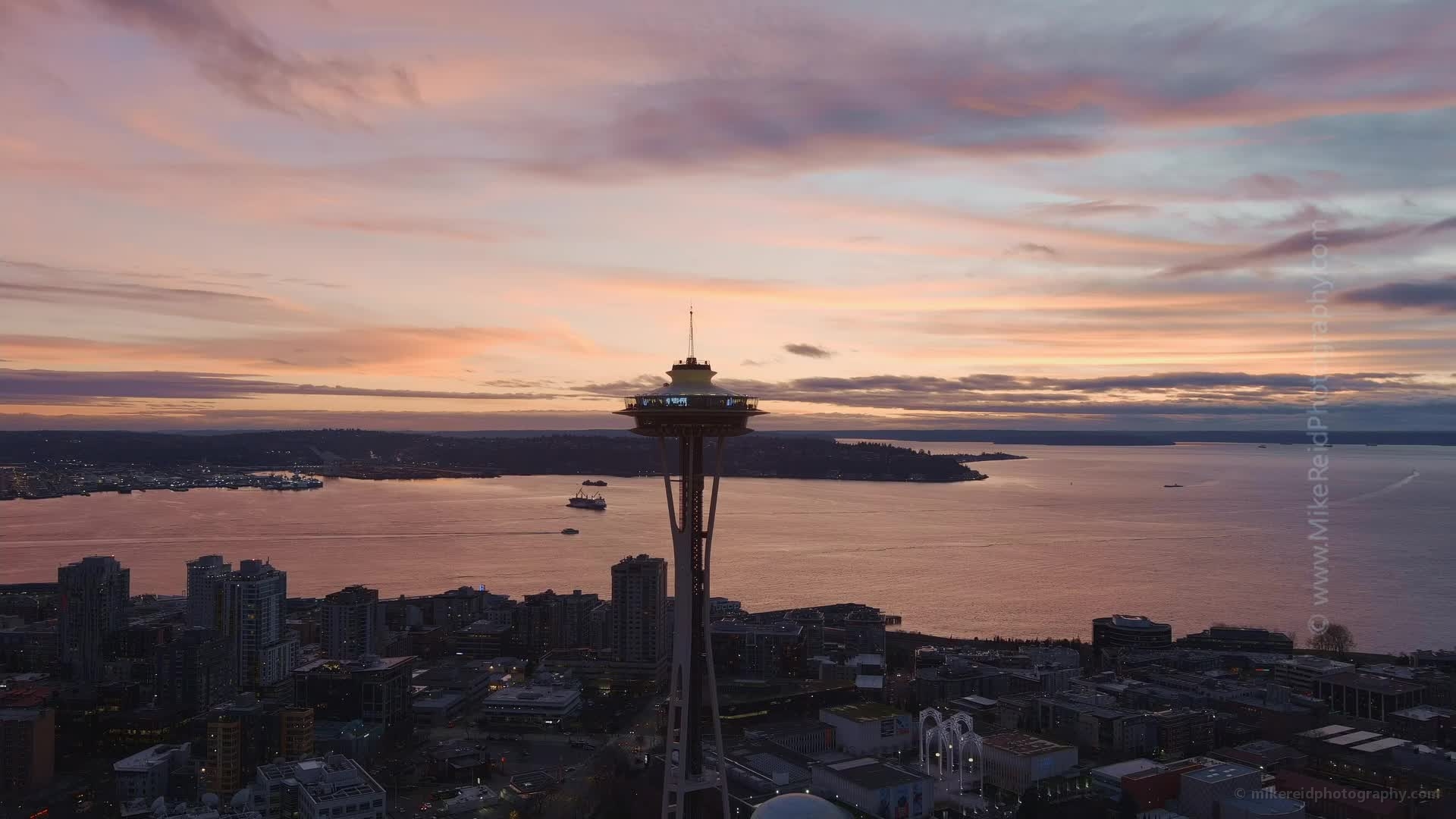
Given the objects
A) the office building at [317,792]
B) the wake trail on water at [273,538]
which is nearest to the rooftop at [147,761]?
the office building at [317,792]

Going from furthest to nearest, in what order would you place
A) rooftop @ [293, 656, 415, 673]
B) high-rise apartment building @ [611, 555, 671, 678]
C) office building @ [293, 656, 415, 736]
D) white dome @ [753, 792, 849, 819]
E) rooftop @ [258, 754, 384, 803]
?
1. high-rise apartment building @ [611, 555, 671, 678]
2. rooftop @ [293, 656, 415, 673]
3. office building @ [293, 656, 415, 736]
4. rooftop @ [258, 754, 384, 803]
5. white dome @ [753, 792, 849, 819]

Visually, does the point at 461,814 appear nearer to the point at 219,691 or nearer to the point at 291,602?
the point at 219,691

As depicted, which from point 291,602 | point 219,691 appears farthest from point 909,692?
point 291,602

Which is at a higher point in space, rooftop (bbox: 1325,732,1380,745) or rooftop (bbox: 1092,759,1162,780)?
rooftop (bbox: 1325,732,1380,745)

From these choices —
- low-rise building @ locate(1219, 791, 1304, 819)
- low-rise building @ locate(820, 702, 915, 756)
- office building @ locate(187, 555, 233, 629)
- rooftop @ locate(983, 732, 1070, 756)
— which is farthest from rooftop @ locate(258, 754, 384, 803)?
low-rise building @ locate(1219, 791, 1304, 819)

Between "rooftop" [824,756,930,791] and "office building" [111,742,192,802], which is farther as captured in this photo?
"office building" [111,742,192,802]

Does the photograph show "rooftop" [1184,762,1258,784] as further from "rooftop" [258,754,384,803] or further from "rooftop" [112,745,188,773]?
"rooftop" [112,745,188,773]
